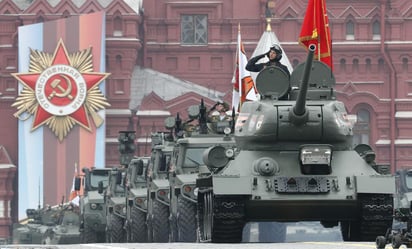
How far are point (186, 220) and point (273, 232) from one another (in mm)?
4868

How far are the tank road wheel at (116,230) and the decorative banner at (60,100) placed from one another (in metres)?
39.4

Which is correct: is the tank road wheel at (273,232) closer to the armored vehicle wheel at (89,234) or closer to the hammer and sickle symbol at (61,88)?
the armored vehicle wheel at (89,234)

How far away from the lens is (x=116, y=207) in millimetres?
34188

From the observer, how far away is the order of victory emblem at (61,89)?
73625 mm

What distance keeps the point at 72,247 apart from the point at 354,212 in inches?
164

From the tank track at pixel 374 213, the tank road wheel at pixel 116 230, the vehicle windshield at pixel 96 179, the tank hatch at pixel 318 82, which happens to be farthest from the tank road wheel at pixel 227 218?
the vehicle windshield at pixel 96 179

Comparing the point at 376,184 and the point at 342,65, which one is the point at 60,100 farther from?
the point at 376,184

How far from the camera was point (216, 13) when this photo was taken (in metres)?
78.2

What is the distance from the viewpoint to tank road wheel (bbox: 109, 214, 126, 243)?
32906 millimetres

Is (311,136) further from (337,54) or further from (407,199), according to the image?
(337,54)

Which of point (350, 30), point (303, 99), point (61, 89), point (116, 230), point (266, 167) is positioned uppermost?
point (350, 30)

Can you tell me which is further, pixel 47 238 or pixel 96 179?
pixel 47 238

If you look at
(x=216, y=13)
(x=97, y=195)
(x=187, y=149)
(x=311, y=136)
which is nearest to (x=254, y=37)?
(x=216, y=13)

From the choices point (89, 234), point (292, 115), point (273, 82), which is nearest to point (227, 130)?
point (273, 82)
